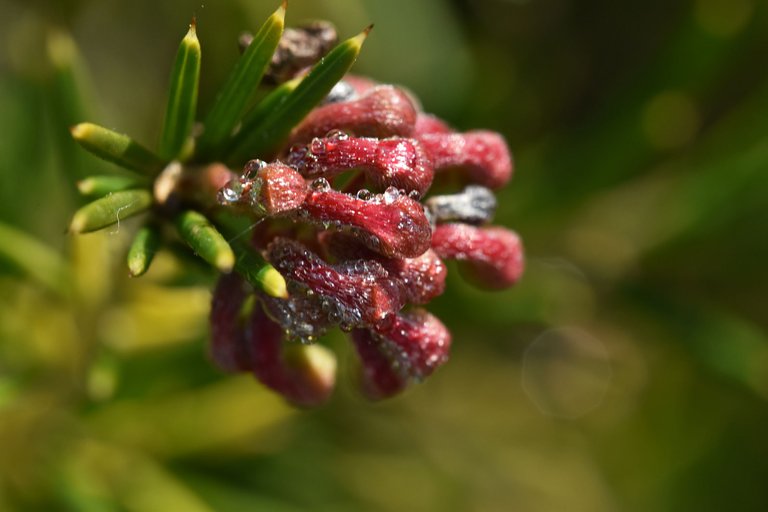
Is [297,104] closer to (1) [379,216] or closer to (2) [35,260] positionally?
(1) [379,216]

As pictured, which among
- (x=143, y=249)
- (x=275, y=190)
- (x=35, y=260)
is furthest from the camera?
(x=35, y=260)

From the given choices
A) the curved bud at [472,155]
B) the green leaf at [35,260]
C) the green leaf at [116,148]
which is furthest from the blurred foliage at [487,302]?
the curved bud at [472,155]

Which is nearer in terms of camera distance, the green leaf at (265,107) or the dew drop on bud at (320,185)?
the dew drop on bud at (320,185)

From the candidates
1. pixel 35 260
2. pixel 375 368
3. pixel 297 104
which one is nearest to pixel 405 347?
pixel 375 368

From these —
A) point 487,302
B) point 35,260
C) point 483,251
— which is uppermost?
point 483,251

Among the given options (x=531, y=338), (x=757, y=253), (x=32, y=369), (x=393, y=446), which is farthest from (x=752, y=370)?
(x=32, y=369)

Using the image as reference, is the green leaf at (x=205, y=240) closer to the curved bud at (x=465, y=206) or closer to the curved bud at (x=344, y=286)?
the curved bud at (x=344, y=286)

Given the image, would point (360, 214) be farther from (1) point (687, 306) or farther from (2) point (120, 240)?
(1) point (687, 306)
